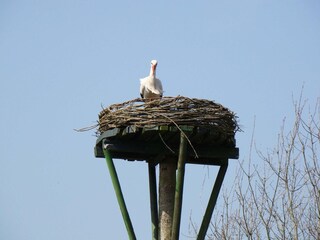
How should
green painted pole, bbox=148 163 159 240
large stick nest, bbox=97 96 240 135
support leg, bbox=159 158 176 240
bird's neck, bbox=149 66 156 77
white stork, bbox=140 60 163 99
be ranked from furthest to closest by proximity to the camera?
bird's neck, bbox=149 66 156 77, white stork, bbox=140 60 163 99, green painted pole, bbox=148 163 159 240, support leg, bbox=159 158 176 240, large stick nest, bbox=97 96 240 135

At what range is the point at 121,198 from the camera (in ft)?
20.2

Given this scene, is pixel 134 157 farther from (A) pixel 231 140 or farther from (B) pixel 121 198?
(A) pixel 231 140

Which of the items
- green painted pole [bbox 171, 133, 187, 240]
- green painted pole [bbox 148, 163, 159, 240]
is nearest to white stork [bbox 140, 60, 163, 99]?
green painted pole [bbox 148, 163, 159, 240]

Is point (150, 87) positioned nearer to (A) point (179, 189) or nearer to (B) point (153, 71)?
(B) point (153, 71)

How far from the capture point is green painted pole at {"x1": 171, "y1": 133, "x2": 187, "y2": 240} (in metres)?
5.91

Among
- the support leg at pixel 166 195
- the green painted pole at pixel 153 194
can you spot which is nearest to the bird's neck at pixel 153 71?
the green painted pole at pixel 153 194

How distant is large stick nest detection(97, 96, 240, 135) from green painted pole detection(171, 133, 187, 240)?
21 cm

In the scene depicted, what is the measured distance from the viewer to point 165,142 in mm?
6234

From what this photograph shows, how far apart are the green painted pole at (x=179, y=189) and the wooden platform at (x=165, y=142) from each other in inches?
4.2

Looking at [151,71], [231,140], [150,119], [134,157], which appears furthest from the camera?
[151,71]

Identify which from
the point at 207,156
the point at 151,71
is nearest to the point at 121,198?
the point at 207,156

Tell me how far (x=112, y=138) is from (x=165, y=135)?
0.55 meters

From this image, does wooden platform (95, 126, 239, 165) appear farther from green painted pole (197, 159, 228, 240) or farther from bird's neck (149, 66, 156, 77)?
bird's neck (149, 66, 156, 77)

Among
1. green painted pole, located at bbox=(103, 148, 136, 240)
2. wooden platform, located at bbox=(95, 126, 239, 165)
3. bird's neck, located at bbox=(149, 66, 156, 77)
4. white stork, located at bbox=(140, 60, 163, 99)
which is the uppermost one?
bird's neck, located at bbox=(149, 66, 156, 77)
